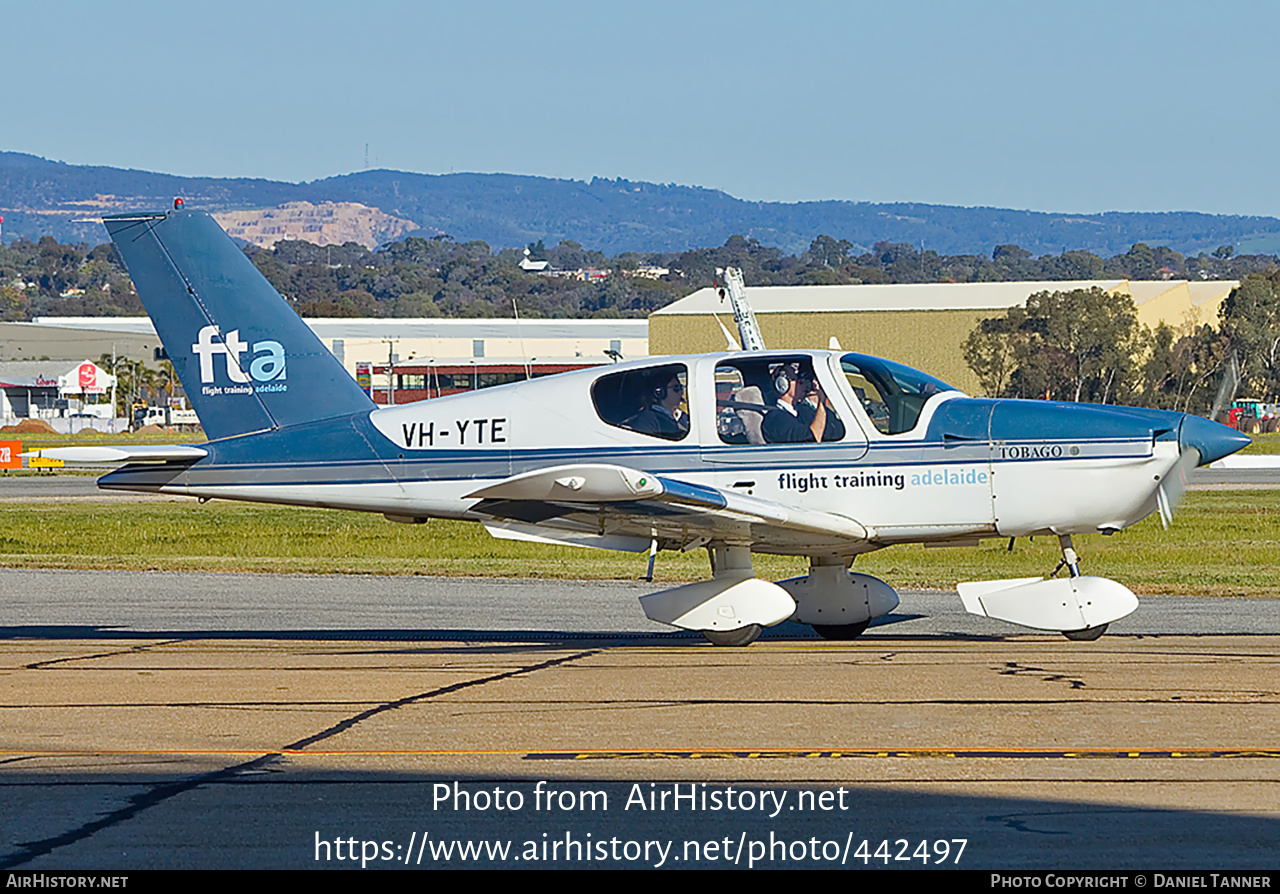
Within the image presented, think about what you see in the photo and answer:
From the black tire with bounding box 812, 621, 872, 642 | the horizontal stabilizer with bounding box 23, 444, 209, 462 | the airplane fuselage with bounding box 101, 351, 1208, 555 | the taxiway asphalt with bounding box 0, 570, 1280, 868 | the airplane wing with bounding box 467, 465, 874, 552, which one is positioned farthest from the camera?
the black tire with bounding box 812, 621, 872, 642

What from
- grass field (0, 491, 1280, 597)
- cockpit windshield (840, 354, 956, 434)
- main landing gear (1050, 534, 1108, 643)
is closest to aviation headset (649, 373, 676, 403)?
cockpit windshield (840, 354, 956, 434)

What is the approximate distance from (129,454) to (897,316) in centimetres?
7979

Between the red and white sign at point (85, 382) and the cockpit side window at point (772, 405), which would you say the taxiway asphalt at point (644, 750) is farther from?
the red and white sign at point (85, 382)

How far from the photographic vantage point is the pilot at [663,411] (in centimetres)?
1179

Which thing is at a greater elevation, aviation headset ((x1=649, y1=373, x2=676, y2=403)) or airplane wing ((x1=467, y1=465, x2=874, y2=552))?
aviation headset ((x1=649, y1=373, x2=676, y2=403))

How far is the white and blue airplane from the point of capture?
11.2 m

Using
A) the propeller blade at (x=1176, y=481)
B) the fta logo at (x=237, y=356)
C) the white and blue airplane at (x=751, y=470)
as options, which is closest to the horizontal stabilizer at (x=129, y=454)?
the white and blue airplane at (x=751, y=470)

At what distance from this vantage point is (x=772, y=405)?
38.5 ft

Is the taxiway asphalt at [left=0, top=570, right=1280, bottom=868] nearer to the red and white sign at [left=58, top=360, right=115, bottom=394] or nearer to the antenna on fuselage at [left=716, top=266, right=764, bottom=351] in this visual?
the antenna on fuselage at [left=716, top=266, right=764, bottom=351]

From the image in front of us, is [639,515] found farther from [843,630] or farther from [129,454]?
[129,454]

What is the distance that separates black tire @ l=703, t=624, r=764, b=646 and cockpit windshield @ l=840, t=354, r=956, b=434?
1.76 metres

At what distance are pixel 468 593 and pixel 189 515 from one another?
15900mm

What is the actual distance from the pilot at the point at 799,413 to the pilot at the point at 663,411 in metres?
0.64
